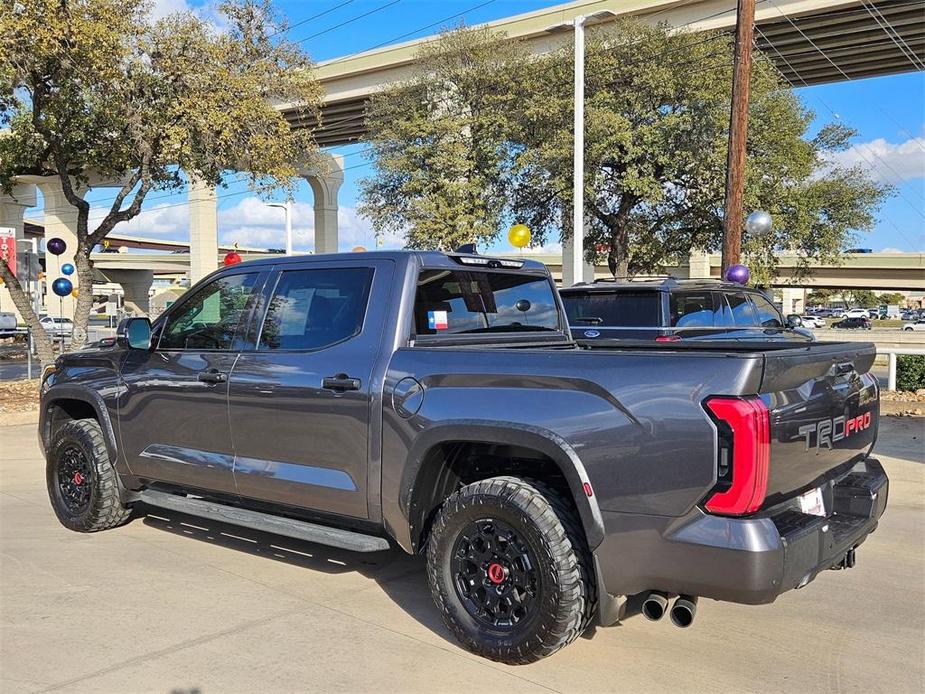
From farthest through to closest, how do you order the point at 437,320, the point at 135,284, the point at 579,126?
the point at 135,284 < the point at 579,126 < the point at 437,320

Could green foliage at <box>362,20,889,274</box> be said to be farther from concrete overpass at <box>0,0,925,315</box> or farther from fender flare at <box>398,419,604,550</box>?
fender flare at <box>398,419,604,550</box>

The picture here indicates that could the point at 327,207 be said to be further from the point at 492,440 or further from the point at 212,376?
the point at 492,440

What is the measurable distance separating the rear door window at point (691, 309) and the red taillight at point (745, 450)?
626 centimetres

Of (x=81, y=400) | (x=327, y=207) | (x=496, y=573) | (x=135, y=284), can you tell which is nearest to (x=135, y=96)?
(x=81, y=400)

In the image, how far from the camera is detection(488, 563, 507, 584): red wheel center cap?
3.63 metres

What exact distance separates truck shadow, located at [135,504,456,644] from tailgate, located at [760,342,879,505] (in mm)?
1810

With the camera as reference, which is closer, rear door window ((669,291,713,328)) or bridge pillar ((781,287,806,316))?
rear door window ((669,291,713,328))

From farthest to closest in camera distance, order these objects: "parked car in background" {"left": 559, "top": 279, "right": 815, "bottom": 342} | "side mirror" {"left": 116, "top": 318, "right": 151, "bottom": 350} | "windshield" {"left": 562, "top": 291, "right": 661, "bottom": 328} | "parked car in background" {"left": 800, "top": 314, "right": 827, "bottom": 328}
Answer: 1. "parked car in background" {"left": 800, "top": 314, "right": 827, "bottom": 328}
2. "windshield" {"left": 562, "top": 291, "right": 661, "bottom": 328}
3. "parked car in background" {"left": 559, "top": 279, "right": 815, "bottom": 342}
4. "side mirror" {"left": 116, "top": 318, "right": 151, "bottom": 350}

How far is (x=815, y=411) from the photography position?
3352 mm

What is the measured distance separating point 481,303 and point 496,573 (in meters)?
1.66

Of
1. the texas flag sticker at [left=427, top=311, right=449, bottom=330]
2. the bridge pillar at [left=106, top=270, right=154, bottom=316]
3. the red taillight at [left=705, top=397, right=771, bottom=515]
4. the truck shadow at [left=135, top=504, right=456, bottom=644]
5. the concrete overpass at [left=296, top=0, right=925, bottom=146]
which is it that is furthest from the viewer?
the bridge pillar at [left=106, top=270, right=154, bottom=316]

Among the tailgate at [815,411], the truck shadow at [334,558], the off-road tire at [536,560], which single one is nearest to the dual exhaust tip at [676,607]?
the off-road tire at [536,560]

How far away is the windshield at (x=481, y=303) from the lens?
14.4ft

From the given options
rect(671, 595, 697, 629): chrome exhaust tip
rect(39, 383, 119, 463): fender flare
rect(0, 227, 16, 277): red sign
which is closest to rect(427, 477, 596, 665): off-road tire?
rect(671, 595, 697, 629): chrome exhaust tip
